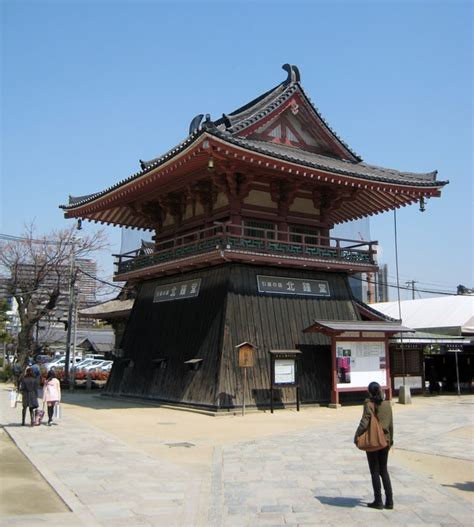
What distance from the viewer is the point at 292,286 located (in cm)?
2217

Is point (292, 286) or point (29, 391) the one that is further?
point (292, 286)

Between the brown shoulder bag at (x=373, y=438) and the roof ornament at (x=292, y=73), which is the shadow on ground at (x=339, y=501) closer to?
the brown shoulder bag at (x=373, y=438)

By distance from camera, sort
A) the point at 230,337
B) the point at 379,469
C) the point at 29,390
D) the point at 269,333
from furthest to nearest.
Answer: the point at 269,333 → the point at 230,337 → the point at 29,390 → the point at 379,469

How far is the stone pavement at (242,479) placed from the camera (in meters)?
7.07

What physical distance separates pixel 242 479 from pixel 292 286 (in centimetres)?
1346

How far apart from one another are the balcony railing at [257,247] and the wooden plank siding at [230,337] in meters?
1.13

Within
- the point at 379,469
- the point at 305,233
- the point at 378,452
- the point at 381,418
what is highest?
the point at 305,233

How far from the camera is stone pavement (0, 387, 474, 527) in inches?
278

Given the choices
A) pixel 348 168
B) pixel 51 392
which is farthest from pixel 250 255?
pixel 51 392

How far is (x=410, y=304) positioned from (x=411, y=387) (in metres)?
17.5

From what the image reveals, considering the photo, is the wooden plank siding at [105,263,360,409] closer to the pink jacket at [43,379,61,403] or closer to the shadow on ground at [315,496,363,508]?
the pink jacket at [43,379,61,403]

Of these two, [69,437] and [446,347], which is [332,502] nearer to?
[69,437]

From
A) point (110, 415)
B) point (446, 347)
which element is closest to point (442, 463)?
point (110, 415)

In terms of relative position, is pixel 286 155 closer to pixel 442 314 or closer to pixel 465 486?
pixel 465 486
